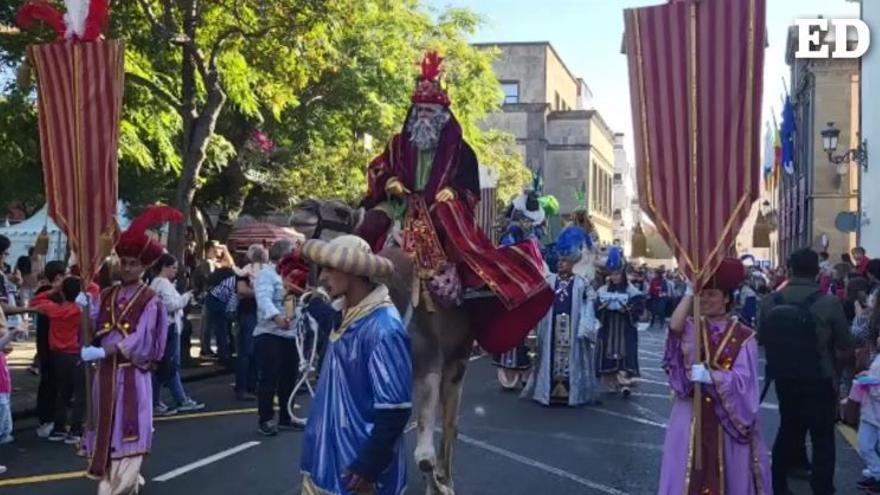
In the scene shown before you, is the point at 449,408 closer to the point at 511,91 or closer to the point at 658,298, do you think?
the point at 658,298

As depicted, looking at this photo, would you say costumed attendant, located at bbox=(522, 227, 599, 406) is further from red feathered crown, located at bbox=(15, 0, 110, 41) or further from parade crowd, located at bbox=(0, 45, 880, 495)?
red feathered crown, located at bbox=(15, 0, 110, 41)

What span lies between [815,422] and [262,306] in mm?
5093

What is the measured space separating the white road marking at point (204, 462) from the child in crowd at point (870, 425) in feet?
16.9

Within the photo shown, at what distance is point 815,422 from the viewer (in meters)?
7.34

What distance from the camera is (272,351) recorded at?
9.92 metres

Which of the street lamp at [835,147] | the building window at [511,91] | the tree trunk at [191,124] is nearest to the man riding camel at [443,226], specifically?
the tree trunk at [191,124]

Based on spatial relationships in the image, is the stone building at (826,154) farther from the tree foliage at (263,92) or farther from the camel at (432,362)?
the camel at (432,362)

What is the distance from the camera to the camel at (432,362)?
6.74 metres

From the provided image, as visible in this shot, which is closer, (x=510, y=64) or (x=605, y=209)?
(x=510, y=64)

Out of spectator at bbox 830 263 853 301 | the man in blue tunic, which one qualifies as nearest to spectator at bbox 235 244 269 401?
spectator at bbox 830 263 853 301

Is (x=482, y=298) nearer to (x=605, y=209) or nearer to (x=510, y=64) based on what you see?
(x=510, y=64)

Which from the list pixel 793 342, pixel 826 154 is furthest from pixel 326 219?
pixel 826 154

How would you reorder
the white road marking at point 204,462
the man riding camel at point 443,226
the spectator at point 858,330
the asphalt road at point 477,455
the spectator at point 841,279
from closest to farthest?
1. the man riding camel at point 443,226
2. the asphalt road at point 477,455
3. the white road marking at point 204,462
4. the spectator at point 858,330
5. the spectator at point 841,279

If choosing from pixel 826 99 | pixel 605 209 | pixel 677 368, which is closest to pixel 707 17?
pixel 677 368
